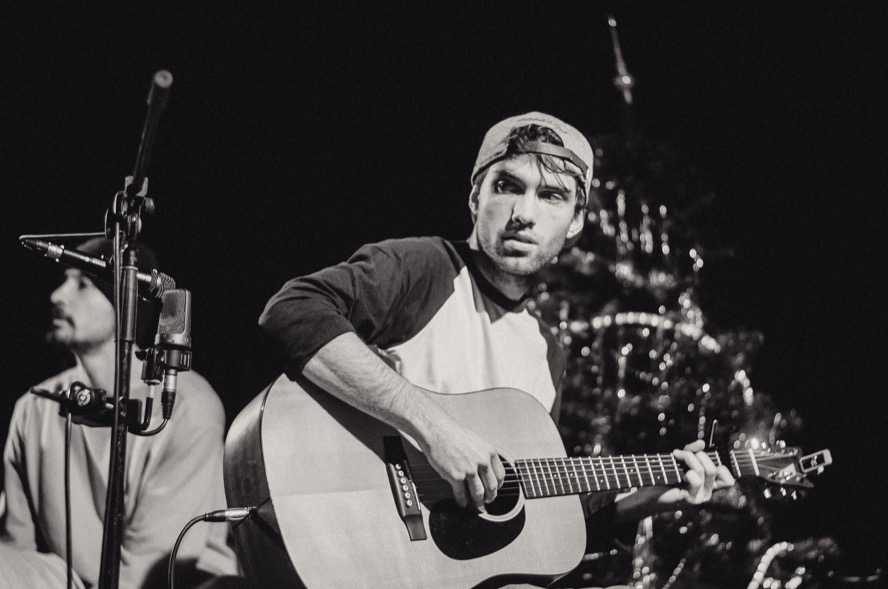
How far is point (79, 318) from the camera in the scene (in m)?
3.49

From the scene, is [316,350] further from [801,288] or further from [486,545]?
[801,288]

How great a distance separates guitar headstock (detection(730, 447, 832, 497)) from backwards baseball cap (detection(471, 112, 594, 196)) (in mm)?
1156

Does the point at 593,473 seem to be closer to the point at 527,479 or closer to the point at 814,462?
the point at 527,479

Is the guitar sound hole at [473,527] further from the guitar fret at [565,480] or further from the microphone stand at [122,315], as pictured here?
the microphone stand at [122,315]

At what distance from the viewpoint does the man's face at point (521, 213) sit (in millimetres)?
2621

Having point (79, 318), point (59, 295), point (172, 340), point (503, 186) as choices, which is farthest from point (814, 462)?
point (59, 295)

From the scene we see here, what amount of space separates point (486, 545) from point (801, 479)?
134 centimetres

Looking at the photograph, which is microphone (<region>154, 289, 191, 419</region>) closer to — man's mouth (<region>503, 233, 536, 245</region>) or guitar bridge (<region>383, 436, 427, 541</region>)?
guitar bridge (<region>383, 436, 427, 541</region>)

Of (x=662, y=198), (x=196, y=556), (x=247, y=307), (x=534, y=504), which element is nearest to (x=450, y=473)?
(x=534, y=504)

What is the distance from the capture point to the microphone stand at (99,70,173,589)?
1.56 meters

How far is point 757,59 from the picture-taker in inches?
172

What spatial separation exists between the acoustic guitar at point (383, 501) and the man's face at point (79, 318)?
1.77m

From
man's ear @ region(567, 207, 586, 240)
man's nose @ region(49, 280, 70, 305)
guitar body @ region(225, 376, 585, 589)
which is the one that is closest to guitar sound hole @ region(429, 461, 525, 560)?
guitar body @ region(225, 376, 585, 589)

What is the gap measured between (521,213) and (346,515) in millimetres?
1248
